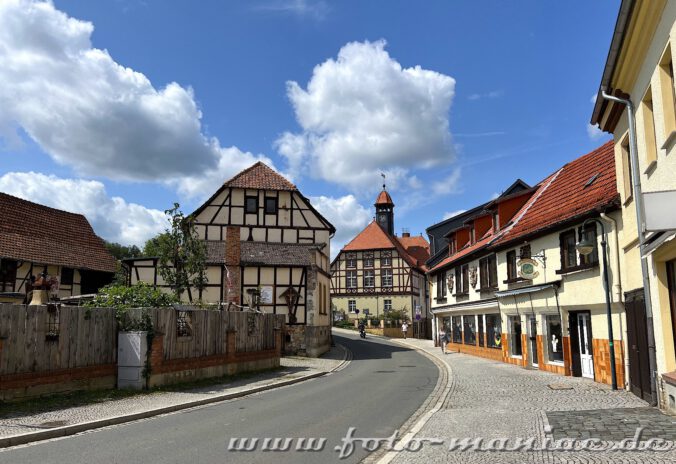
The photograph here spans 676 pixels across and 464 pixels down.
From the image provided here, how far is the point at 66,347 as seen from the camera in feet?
43.5

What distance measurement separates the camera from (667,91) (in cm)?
950

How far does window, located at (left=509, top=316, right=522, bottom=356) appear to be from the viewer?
23.6 metres

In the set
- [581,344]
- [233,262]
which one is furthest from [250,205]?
[581,344]

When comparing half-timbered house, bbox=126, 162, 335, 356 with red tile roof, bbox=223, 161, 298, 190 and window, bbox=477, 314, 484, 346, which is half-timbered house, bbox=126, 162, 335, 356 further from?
window, bbox=477, 314, 484, 346

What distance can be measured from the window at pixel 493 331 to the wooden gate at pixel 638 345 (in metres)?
11.3

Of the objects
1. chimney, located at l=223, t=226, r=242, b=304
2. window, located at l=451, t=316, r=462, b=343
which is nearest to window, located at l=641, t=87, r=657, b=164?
window, located at l=451, t=316, r=462, b=343

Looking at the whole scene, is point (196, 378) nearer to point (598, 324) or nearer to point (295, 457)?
point (295, 457)

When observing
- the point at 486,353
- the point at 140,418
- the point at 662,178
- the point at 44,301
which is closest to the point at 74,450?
the point at 140,418

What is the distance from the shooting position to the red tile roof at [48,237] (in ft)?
96.4

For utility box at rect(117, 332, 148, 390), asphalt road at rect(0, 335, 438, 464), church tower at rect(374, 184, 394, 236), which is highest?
church tower at rect(374, 184, 394, 236)

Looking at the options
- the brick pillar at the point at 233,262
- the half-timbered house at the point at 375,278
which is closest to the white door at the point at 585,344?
the brick pillar at the point at 233,262

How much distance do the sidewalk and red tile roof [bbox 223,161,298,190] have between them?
15939 mm

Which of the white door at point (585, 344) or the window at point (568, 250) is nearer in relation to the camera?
the white door at point (585, 344)

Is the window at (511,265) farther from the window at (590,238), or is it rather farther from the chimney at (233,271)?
the chimney at (233,271)
